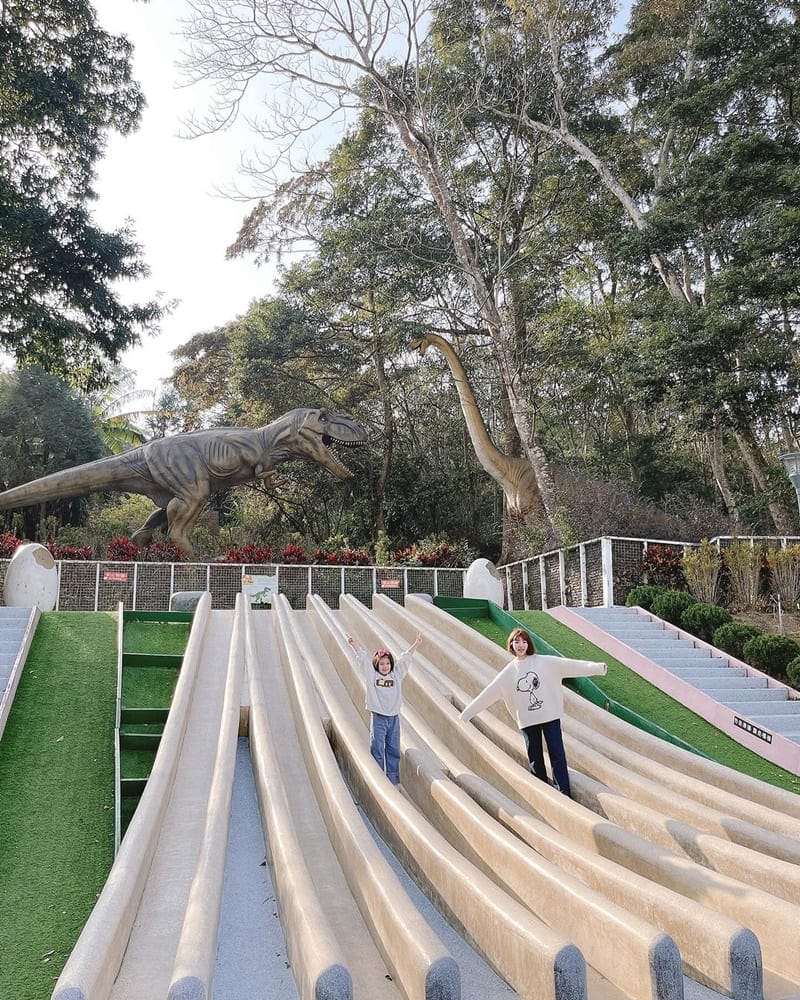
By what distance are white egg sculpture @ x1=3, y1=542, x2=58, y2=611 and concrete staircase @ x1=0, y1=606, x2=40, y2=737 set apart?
1184mm

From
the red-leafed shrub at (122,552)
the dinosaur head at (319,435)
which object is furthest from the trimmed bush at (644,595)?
the red-leafed shrub at (122,552)

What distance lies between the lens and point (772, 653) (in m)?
9.65

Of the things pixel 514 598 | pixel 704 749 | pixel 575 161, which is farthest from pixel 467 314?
pixel 704 749

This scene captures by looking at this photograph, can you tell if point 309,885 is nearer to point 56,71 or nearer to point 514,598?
point 514,598

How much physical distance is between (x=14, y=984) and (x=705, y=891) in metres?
3.39

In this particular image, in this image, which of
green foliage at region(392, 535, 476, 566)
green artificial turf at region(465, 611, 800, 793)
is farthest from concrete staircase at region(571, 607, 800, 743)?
Answer: green foliage at region(392, 535, 476, 566)

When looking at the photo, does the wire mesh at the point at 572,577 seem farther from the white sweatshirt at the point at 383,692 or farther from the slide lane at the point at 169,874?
the white sweatshirt at the point at 383,692

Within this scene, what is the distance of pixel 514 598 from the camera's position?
1617cm

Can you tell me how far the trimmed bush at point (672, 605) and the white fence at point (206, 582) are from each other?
4.80 meters

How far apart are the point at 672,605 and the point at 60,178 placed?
16622 millimetres

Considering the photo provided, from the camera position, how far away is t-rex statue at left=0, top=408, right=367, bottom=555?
1753 centimetres

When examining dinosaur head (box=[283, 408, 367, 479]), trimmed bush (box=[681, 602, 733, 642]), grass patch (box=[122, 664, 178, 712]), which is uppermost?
dinosaur head (box=[283, 408, 367, 479])

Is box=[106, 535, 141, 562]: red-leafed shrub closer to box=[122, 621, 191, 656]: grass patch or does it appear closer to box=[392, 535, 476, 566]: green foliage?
box=[392, 535, 476, 566]: green foliage

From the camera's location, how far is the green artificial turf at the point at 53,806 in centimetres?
435
